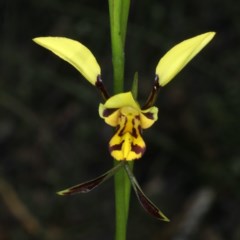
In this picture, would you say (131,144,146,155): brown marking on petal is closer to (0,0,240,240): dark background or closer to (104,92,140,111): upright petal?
(104,92,140,111): upright petal

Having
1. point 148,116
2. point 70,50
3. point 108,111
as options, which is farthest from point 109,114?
point 70,50

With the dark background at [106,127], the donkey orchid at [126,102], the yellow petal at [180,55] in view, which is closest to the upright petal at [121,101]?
the donkey orchid at [126,102]

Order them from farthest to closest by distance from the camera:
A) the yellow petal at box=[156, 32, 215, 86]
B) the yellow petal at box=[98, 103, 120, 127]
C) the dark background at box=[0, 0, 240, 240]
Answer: the dark background at box=[0, 0, 240, 240], the yellow petal at box=[98, 103, 120, 127], the yellow petal at box=[156, 32, 215, 86]

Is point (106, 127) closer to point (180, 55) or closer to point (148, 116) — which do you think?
point (148, 116)

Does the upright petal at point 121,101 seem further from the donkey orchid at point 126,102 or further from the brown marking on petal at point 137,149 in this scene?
the brown marking on petal at point 137,149

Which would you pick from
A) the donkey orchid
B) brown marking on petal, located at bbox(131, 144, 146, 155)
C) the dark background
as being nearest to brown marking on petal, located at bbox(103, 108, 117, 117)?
the donkey orchid

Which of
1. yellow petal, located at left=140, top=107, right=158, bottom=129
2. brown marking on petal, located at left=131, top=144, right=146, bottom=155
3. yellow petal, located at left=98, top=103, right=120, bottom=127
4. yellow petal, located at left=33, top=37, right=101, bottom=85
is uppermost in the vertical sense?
yellow petal, located at left=33, top=37, right=101, bottom=85

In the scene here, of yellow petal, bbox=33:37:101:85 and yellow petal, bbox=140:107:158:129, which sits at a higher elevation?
yellow petal, bbox=33:37:101:85
